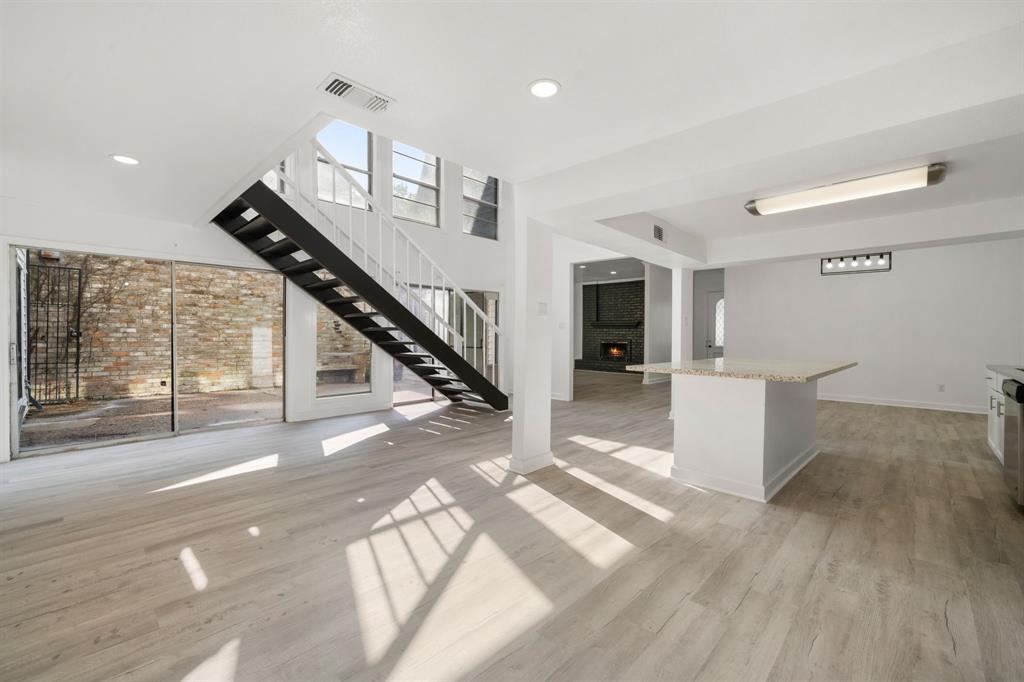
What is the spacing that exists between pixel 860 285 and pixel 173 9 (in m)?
8.97

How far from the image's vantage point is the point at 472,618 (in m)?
1.89

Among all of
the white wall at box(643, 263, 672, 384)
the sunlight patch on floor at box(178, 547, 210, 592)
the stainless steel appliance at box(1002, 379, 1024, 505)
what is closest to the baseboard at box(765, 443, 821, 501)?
the stainless steel appliance at box(1002, 379, 1024, 505)

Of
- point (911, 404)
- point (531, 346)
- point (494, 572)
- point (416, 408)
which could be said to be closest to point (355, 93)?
point (531, 346)

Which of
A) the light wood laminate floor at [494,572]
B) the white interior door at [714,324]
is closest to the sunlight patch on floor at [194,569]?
the light wood laminate floor at [494,572]

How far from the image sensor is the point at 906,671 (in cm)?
160

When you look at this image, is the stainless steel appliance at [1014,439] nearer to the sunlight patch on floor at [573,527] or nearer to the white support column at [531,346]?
the sunlight patch on floor at [573,527]

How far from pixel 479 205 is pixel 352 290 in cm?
400

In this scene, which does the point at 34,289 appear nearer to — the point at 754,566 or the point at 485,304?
the point at 485,304

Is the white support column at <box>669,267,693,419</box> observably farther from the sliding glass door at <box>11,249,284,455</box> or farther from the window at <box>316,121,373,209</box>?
the sliding glass door at <box>11,249,284,455</box>

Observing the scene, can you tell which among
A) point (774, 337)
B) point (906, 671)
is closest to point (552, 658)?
point (906, 671)

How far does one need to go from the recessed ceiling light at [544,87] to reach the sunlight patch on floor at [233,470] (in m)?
3.61

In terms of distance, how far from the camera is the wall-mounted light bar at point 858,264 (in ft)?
23.3

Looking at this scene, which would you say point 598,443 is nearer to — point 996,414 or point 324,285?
point 324,285

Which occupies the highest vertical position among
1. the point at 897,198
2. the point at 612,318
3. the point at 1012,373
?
the point at 897,198
